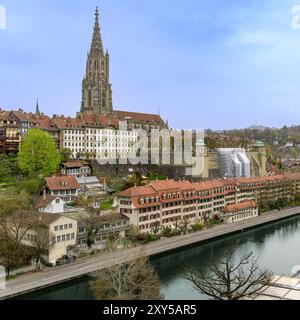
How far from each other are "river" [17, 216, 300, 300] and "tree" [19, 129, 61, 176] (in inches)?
542

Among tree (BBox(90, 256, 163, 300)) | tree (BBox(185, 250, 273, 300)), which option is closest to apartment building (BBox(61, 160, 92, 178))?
tree (BBox(185, 250, 273, 300))

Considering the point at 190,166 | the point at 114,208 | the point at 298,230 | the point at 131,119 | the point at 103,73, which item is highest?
the point at 103,73

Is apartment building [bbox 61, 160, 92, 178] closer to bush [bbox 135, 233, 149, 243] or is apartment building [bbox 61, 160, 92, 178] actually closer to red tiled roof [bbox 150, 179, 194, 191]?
red tiled roof [bbox 150, 179, 194, 191]

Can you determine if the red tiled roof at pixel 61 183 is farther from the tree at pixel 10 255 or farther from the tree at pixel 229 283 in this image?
the tree at pixel 229 283

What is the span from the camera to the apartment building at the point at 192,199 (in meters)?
26.1

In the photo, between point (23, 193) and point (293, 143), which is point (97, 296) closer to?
point (23, 193)

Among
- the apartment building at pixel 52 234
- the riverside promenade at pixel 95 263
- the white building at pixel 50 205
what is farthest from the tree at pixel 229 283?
the white building at pixel 50 205

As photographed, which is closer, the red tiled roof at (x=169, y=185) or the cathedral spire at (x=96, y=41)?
the red tiled roof at (x=169, y=185)

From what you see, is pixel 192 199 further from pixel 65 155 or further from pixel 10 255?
pixel 10 255

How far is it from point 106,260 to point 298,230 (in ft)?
60.6
